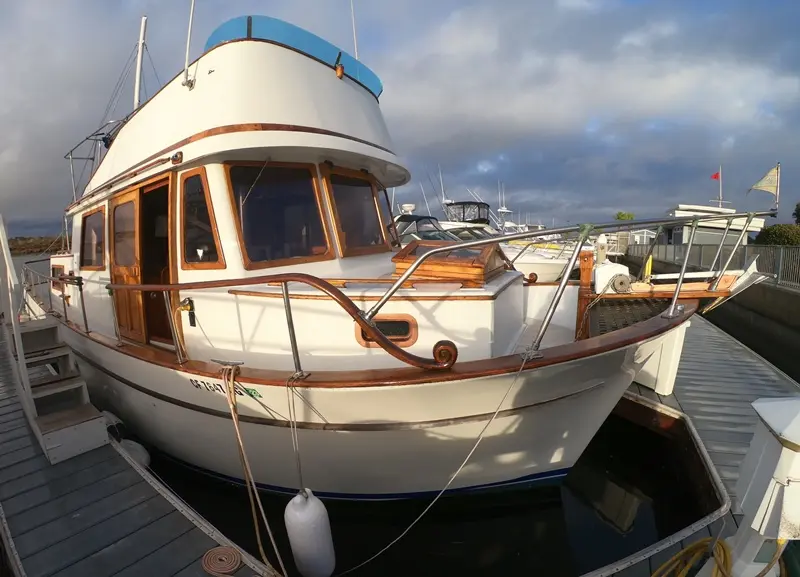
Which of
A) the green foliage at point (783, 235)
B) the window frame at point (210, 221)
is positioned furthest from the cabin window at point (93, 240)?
the green foliage at point (783, 235)

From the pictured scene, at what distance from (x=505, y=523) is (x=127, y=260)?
15.1 ft

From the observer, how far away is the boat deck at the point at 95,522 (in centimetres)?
268

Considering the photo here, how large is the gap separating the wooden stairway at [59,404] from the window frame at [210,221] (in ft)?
5.23

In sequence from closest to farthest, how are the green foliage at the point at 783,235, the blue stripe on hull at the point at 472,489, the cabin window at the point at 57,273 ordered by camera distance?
the blue stripe on hull at the point at 472,489
the cabin window at the point at 57,273
the green foliage at the point at 783,235

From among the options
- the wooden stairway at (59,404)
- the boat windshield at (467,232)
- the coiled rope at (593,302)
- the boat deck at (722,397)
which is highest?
the boat windshield at (467,232)

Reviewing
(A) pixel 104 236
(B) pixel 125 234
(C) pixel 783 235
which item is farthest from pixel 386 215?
(C) pixel 783 235

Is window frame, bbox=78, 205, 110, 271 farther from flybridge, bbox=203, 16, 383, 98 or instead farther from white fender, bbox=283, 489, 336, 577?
white fender, bbox=283, 489, 336, 577

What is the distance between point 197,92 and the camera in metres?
4.09

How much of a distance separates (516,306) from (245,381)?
7.94 ft

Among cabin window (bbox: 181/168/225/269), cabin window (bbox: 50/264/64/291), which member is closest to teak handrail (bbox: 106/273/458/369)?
Answer: cabin window (bbox: 181/168/225/269)

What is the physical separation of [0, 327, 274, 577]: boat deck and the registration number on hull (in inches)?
31.1

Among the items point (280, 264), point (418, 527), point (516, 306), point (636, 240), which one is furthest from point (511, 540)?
point (636, 240)

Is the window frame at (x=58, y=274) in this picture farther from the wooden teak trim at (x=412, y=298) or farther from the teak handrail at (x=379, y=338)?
the teak handrail at (x=379, y=338)

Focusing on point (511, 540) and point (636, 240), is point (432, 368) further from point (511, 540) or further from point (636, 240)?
point (636, 240)
